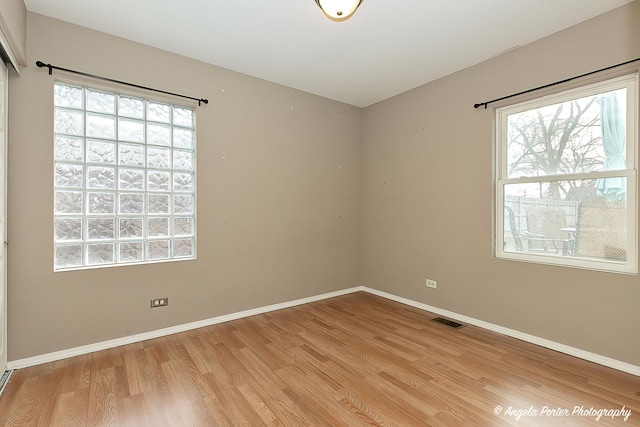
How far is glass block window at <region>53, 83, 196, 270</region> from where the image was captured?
8.64 ft

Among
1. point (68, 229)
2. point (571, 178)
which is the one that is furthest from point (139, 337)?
point (571, 178)

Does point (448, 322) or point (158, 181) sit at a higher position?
point (158, 181)

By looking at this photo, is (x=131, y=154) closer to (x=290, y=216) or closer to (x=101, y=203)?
(x=101, y=203)

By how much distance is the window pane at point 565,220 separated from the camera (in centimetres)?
247

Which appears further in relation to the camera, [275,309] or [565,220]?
[275,309]

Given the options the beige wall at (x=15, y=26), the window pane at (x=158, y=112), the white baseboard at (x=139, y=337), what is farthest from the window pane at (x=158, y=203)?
the beige wall at (x=15, y=26)

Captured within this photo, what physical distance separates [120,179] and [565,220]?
4.07 m

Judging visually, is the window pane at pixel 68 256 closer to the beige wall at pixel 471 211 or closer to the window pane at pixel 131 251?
the window pane at pixel 131 251

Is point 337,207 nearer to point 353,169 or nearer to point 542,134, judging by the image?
point 353,169

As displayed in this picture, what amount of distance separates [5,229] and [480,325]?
4305mm

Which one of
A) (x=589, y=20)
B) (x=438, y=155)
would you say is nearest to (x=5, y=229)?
(x=438, y=155)

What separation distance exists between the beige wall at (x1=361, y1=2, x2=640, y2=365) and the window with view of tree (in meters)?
0.14

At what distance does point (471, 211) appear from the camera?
3340mm

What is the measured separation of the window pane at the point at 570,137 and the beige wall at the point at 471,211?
0.83ft
